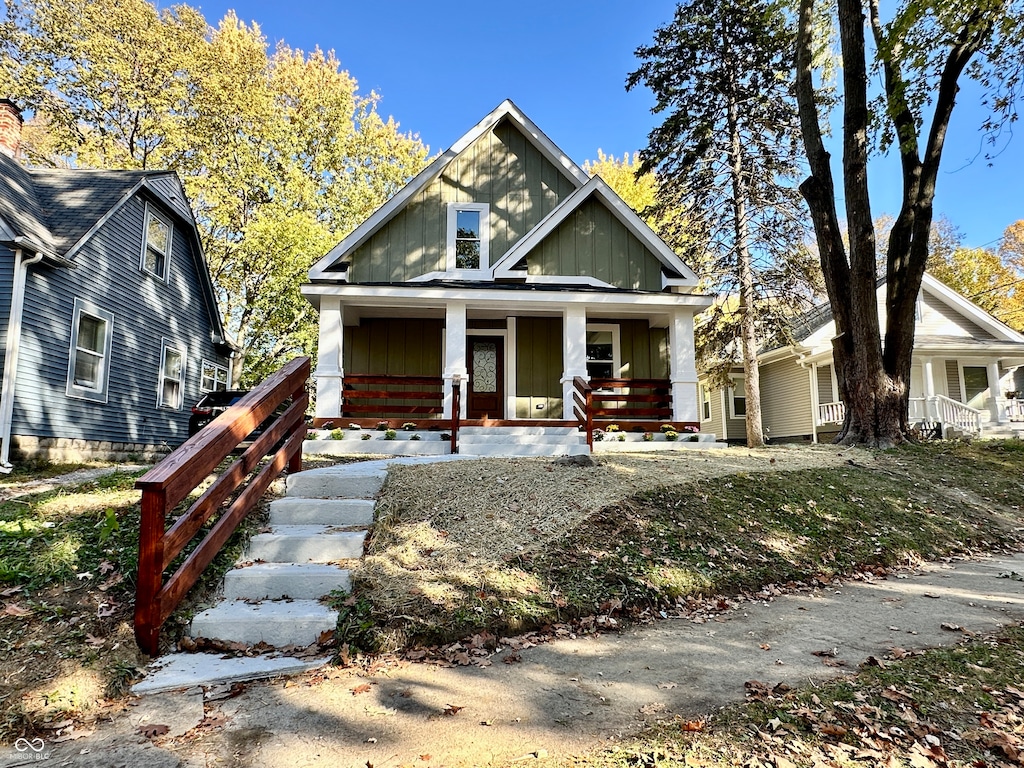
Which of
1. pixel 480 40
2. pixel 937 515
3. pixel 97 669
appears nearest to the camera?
pixel 97 669

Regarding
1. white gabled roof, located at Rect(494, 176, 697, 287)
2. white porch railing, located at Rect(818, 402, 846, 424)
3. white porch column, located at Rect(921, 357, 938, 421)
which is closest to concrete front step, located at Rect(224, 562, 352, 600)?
white gabled roof, located at Rect(494, 176, 697, 287)

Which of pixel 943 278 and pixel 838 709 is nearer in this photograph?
pixel 838 709

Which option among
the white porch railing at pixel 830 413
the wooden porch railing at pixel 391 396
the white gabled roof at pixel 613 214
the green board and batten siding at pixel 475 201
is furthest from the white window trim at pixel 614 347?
the white porch railing at pixel 830 413

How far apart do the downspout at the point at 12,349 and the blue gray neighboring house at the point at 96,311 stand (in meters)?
0.02

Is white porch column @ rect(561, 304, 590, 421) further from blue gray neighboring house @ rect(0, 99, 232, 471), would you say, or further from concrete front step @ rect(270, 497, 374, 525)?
blue gray neighboring house @ rect(0, 99, 232, 471)

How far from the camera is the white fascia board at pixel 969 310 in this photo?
19094mm

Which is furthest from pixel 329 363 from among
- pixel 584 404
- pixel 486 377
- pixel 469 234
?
pixel 584 404

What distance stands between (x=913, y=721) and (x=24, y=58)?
29.0m

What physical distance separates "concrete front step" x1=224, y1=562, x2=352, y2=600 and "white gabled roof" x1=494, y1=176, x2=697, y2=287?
9400mm

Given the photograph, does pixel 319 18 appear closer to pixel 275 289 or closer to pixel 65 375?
pixel 275 289

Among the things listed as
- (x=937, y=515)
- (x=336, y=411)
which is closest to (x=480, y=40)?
(x=336, y=411)

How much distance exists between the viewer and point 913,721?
2523 mm

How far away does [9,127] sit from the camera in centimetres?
1348

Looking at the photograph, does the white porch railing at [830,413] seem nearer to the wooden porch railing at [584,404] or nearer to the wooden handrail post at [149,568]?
the wooden porch railing at [584,404]
